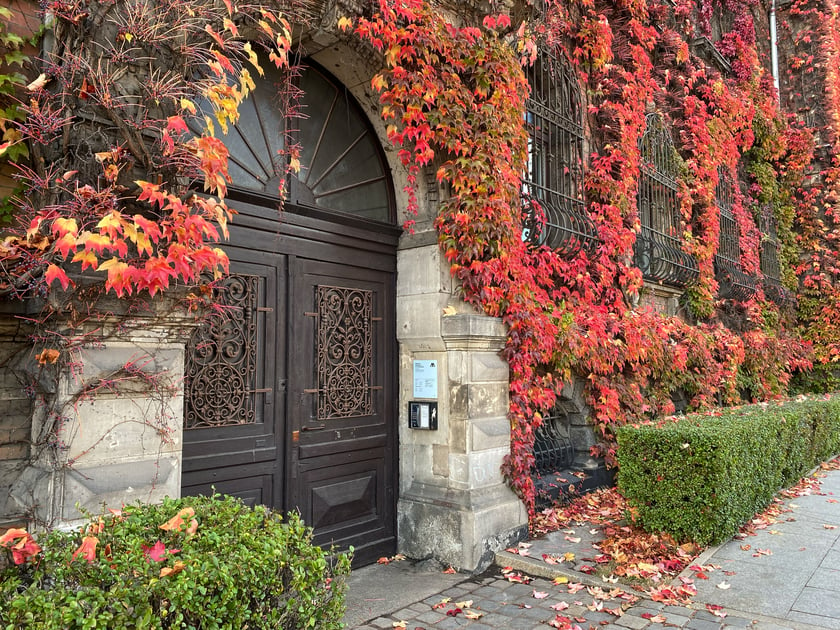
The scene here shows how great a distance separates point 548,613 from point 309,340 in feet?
8.73

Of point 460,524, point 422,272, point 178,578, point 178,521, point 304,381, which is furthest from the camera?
point 422,272

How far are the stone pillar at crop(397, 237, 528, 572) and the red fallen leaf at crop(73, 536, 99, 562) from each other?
3239 mm

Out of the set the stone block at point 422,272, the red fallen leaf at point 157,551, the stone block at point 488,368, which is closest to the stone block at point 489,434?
the stone block at point 488,368

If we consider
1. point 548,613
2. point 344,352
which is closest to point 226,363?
point 344,352

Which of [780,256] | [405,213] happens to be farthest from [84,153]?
[780,256]

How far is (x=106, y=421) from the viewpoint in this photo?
3.05 meters

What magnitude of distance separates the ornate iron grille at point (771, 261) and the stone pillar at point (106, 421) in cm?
1318

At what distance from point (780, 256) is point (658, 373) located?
8447 millimetres

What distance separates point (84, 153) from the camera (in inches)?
120

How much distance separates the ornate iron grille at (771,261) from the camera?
523 inches

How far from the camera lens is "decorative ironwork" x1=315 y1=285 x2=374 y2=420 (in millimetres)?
4957

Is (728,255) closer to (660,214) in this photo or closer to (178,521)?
(660,214)

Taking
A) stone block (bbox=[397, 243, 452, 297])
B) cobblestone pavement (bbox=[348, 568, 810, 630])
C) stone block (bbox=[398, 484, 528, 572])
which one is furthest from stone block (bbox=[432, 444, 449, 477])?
stone block (bbox=[397, 243, 452, 297])

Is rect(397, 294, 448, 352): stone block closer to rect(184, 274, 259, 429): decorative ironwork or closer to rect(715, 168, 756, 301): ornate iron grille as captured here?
rect(184, 274, 259, 429): decorative ironwork
